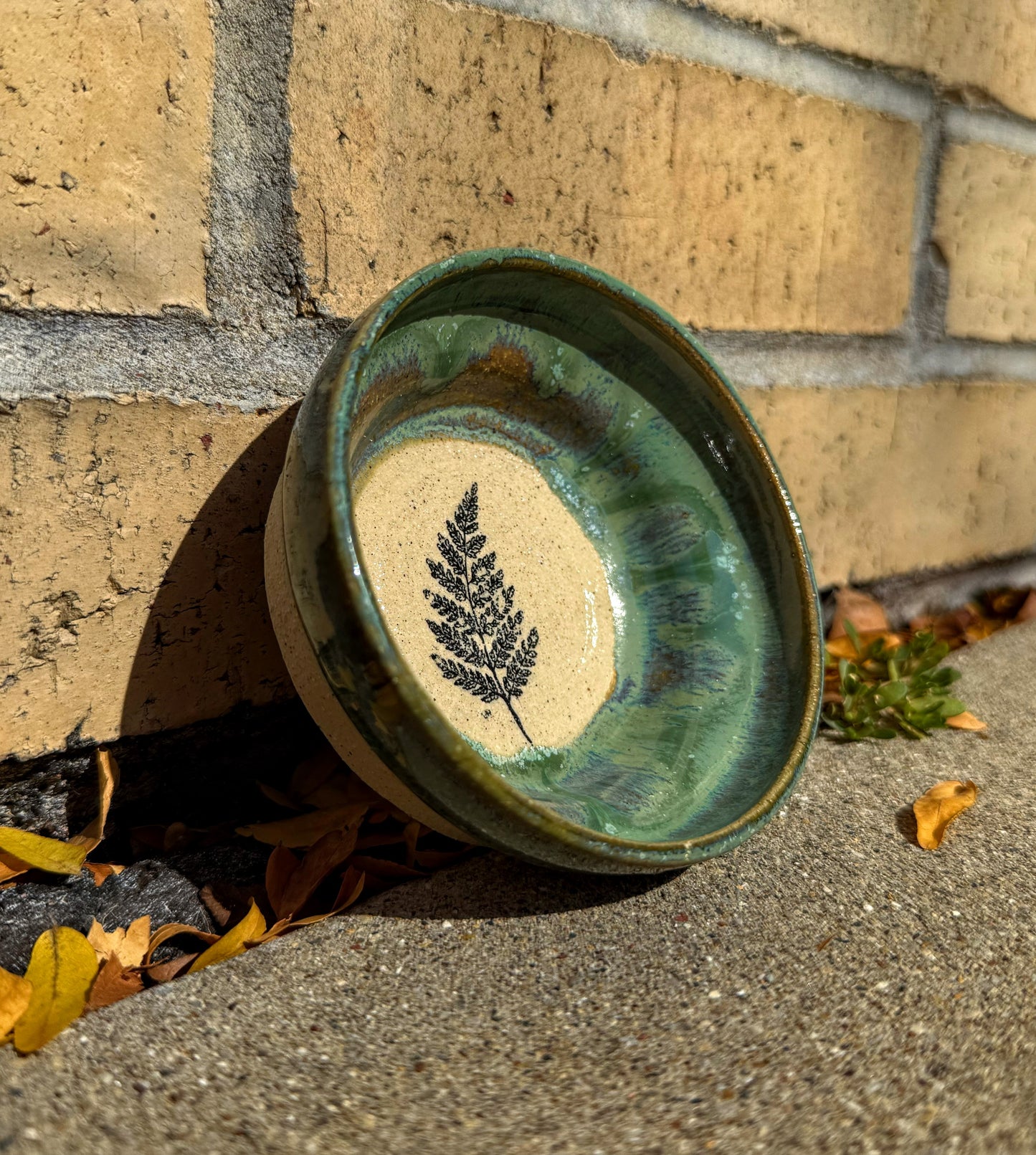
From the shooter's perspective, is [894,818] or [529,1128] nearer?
[529,1128]

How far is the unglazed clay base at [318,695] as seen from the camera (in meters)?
0.78

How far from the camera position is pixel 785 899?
2.98ft

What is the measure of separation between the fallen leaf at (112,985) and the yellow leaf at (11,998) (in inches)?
1.8

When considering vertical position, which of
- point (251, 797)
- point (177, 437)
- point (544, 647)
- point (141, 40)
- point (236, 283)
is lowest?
point (251, 797)

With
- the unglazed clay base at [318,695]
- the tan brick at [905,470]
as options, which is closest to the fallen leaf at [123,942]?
the unglazed clay base at [318,695]

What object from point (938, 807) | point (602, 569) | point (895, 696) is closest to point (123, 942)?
point (602, 569)

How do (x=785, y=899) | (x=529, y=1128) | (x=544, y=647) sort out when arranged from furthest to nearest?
(x=544, y=647)
(x=785, y=899)
(x=529, y=1128)

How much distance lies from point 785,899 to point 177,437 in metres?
0.68

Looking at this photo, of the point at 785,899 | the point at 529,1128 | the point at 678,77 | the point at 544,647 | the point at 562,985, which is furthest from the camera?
the point at 678,77

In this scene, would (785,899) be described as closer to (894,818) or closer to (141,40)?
(894,818)

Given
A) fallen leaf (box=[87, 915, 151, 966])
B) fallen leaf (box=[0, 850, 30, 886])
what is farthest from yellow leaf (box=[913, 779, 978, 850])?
fallen leaf (box=[0, 850, 30, 886])

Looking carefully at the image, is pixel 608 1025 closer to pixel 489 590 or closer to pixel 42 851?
pixel 489 590

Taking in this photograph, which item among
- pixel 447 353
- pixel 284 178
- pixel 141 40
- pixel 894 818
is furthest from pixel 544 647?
pixel 141 40

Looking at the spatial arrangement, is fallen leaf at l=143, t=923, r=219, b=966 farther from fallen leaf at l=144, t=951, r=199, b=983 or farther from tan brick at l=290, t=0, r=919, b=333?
tan brick at l=290, t=0, r=919, b=333
